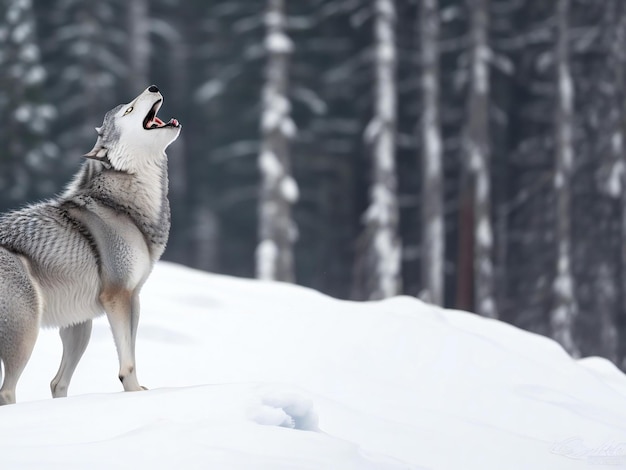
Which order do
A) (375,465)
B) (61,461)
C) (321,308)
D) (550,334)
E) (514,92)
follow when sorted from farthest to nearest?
1. (514,92)
2. (550,334)
3. (321,308)
4. (375,465)
5. (61,461)

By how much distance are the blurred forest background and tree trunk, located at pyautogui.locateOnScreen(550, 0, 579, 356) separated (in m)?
0.04

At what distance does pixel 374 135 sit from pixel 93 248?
1298cm

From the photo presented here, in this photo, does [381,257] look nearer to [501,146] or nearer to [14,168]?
[501,146]

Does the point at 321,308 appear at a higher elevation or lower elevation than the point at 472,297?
higher

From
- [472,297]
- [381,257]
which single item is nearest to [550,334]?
[472,297]

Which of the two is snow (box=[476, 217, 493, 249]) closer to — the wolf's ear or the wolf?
the wolf

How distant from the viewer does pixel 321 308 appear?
27.6 ft

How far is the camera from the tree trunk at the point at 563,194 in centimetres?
1803

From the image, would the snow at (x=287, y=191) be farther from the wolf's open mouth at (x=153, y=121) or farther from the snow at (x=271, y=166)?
the wolf's open mouth at (x=153, y=121)

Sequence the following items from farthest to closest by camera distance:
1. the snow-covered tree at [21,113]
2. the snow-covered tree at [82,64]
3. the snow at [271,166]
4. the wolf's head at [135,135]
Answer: the snow-covered tree at [82,64] < the snow-covered tree at [21,113] < the snow at [271,166] < the wolf's head at [135,135]

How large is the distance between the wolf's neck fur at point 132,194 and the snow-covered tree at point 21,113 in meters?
15.9

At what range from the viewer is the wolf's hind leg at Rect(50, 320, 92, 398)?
18.8ft

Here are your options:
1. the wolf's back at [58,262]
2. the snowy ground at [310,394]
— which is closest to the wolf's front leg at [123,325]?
the wolf's back at [58,262]

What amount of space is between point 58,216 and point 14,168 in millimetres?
16307
